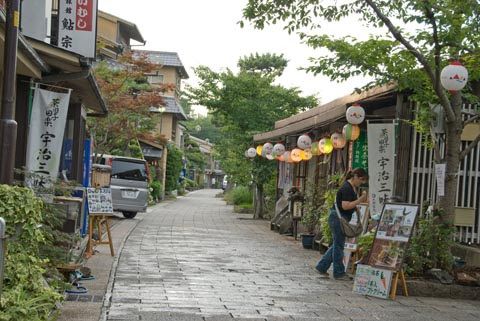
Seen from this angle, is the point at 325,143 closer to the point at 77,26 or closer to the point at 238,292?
the point at 77,26

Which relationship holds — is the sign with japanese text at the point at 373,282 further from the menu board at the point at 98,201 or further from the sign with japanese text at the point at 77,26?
the sign with japanese text at the point at 77,26

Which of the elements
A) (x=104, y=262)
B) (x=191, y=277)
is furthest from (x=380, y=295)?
(x=104, y=262)

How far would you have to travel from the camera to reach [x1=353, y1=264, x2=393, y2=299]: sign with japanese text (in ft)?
30.8

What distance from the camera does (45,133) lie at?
10781 millimetres

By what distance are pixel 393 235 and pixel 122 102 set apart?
1645 centimetres

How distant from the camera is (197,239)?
56.3 ft

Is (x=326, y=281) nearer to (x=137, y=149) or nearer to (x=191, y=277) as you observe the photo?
(x=191, y=277)

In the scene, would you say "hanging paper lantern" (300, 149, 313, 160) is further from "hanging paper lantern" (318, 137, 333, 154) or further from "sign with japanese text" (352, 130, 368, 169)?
"sign with japanese text" (352, 130, 368, 169)

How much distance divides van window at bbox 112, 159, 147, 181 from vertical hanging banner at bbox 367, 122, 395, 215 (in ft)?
45.2

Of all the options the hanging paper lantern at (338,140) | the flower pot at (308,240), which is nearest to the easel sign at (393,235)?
the hanging paper lantern at (338,140)

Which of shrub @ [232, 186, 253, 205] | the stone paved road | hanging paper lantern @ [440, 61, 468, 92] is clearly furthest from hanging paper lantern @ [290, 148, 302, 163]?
shrub @ [232, 186, 253, 205]

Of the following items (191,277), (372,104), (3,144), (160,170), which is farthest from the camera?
(160,170)

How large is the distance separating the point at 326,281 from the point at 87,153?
7.55m

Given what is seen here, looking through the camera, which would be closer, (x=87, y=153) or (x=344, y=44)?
(x=344, y=44)
